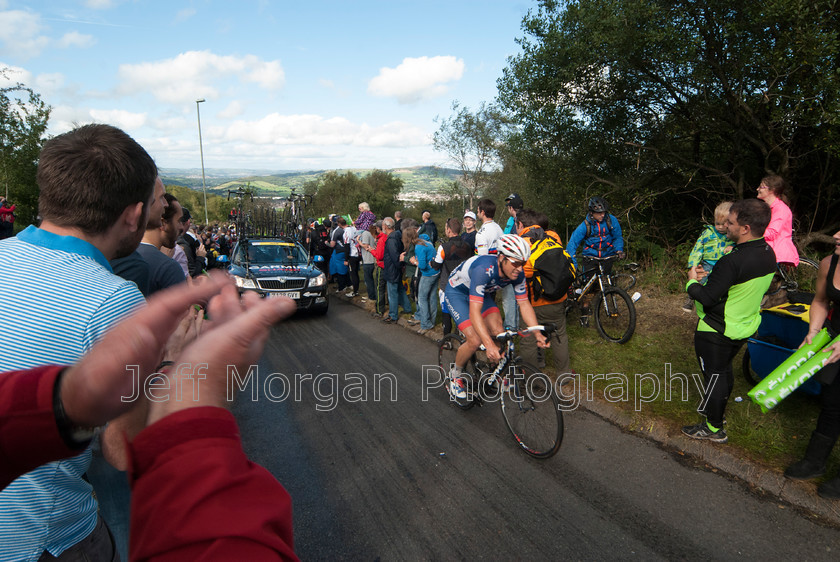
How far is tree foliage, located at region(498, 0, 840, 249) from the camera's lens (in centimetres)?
679

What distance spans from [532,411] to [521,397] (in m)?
0.17

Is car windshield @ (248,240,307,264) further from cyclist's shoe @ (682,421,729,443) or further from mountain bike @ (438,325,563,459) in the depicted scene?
cyclist's shoe @ (682,421,729,443)

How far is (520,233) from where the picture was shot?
19.7 feet

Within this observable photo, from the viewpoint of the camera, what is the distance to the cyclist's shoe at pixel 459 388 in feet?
16.4

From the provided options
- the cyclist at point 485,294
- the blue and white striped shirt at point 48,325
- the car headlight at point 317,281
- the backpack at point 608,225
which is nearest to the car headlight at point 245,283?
the car headlight at point 317,281

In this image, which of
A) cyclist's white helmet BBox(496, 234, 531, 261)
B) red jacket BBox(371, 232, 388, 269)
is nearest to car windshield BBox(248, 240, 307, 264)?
red jacket BBox(371, 232, 388, 269)

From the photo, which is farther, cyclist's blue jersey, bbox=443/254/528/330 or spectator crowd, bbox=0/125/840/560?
cyclist's blue jersey, bbox=443/254/528/330

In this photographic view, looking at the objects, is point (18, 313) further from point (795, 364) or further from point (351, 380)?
point (351, 380)

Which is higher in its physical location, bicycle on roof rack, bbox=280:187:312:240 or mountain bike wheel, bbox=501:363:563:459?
bicycle on roof rack, bbox=280:187:312:240

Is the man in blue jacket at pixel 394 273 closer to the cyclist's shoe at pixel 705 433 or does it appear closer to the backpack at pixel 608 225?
the backpack at pixel 608 225

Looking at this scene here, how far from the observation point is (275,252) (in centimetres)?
1115

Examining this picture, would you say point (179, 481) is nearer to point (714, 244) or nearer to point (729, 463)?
point (729, 463)

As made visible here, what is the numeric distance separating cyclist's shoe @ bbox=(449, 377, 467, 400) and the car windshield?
6936 millimetres

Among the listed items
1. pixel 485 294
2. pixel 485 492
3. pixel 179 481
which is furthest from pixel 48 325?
pixel 485 294
